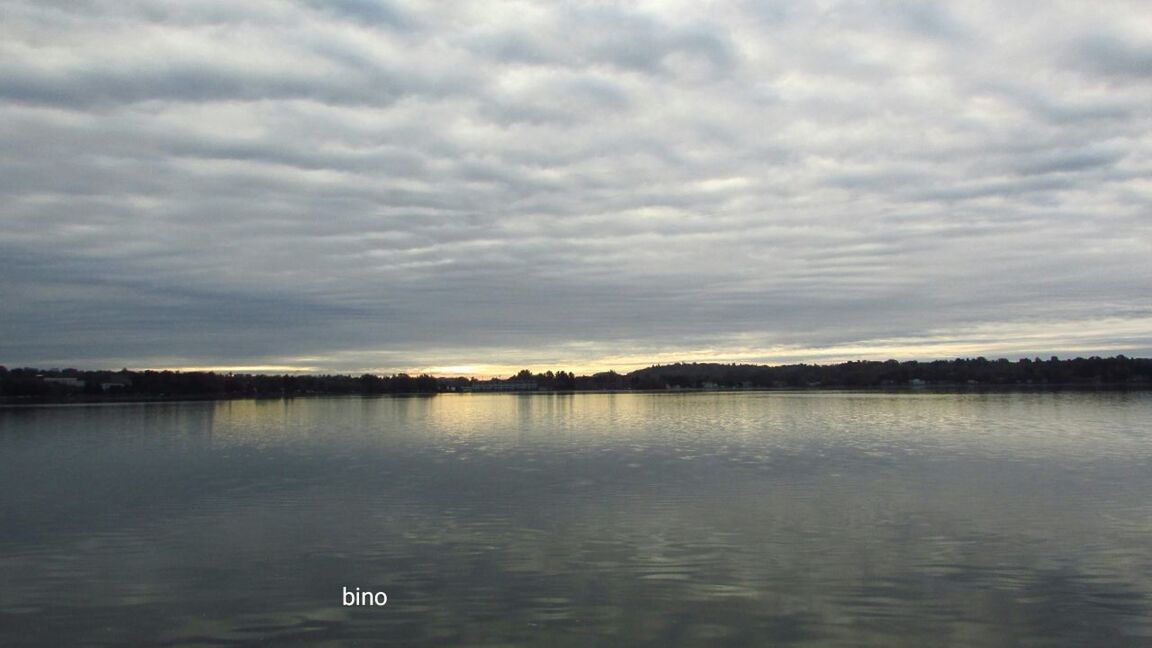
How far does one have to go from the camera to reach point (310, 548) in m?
16.6

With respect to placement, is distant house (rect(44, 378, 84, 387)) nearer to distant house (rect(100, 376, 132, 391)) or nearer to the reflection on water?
distant house (rect(100, 376, 132, 391))

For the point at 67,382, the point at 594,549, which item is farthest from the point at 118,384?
the point at 594,549

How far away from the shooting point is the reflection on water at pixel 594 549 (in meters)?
11.5

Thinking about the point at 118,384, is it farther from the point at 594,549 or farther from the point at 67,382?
the point at 594,549

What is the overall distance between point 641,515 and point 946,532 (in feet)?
21.4

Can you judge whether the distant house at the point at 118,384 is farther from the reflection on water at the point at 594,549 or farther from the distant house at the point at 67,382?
the reflection on water at the point at 594,549

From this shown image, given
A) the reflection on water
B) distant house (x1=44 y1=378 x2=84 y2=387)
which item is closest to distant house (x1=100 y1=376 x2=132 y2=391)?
distant house (x1=44 y1=378 x2=84 y2=387)

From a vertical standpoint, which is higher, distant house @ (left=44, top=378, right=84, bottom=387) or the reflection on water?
distant house @ (left=44, top=378, right=84, bottom=387)

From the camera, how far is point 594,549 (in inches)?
627

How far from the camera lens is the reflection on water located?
11492 mm

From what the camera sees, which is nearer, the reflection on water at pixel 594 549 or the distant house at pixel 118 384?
the reflection on water at pixel 594 549

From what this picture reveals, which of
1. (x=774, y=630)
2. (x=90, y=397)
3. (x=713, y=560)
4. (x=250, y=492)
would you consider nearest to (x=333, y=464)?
(x=250, y=492)

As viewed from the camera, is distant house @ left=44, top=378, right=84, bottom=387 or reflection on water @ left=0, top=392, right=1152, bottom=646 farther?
distant house @ left=44, top=378, right=84, bottom=387

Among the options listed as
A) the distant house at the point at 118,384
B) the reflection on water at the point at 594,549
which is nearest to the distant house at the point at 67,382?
the distant house at the point at 118,384
